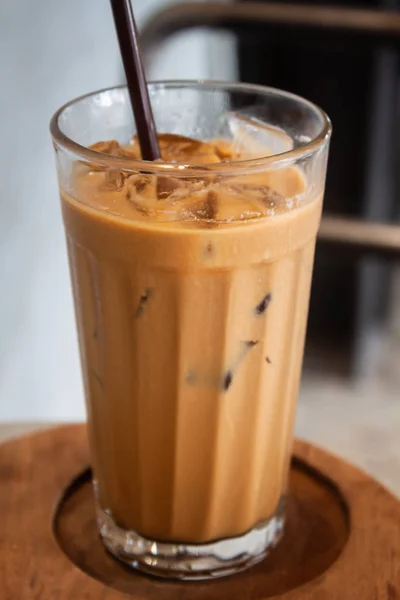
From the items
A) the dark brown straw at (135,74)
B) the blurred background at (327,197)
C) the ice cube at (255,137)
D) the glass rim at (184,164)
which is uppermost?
the dark brown straw at (135,74)

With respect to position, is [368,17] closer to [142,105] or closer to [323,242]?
[323,242]

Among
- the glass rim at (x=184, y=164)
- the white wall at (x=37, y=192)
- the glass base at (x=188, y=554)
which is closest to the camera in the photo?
the glass rim at (x=184, y=164)

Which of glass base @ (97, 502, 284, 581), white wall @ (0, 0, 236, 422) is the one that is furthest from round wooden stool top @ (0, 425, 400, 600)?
white wall @ (0, 0, 236, 422)

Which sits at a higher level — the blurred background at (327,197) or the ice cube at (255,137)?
the ice cube at (255,137)

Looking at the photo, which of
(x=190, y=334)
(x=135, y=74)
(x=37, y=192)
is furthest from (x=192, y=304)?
(x=37, y=192)

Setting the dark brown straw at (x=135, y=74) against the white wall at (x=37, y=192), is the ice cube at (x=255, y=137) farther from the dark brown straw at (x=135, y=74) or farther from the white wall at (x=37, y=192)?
the white wall at (x=37, y=192)

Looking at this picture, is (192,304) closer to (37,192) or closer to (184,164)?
(184,164)

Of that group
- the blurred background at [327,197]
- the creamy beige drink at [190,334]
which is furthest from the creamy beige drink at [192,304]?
the blurred background at [327,197]
